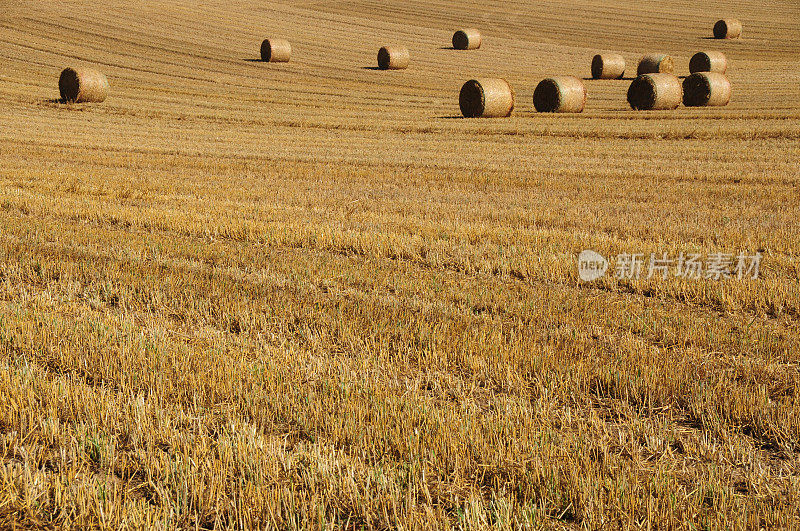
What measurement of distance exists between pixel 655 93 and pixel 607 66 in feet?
48.9

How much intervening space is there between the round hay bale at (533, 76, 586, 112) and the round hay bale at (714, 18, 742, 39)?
33.8 meters

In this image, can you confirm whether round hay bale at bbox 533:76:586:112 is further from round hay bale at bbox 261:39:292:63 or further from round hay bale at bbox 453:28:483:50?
round hay bale at bbox 453:28:483:50

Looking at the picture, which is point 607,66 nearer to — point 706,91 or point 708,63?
point 708,63

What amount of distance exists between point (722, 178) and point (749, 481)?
11447 millimetres

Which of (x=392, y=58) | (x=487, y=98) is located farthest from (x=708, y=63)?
(x=487, y=98)

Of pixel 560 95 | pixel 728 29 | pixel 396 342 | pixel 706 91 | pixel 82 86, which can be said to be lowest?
pixel 396 342

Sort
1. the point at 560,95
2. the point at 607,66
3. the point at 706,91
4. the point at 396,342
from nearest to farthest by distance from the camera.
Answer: the point at 396,342 → the point at 560,95 → the point at 706,91 → the point at 607,66

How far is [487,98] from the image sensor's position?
25.9 metres

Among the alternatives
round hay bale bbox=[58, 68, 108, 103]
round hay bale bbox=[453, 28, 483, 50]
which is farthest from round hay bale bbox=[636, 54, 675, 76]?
round hay bale bbox=[58, 68, 108, 103]

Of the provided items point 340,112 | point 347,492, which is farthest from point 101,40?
point 347,492

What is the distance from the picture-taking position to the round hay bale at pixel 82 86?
29.6 meters

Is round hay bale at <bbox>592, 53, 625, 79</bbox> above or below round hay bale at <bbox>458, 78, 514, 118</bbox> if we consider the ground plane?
above

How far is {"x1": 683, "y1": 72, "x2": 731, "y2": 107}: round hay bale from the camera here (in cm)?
2709

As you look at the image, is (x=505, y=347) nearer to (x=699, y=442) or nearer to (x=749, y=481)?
(x=699, y=442)
